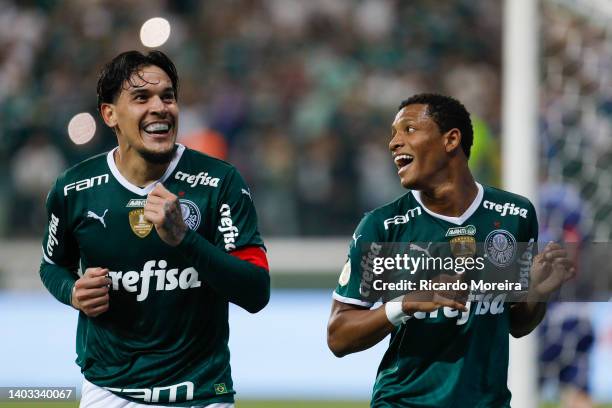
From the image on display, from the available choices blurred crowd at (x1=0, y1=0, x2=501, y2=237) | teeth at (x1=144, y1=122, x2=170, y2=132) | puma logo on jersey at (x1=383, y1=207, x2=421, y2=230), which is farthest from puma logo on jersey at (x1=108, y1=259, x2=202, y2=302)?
blurred crowd at (x1=0, y1=0, x2=501, y2=237)

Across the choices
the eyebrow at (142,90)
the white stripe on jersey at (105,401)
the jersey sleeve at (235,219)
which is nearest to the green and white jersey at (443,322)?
the jersey sleeve at (235,219)

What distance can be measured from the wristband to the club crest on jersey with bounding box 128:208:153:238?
0.99 m

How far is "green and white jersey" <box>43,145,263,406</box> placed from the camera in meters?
4.40

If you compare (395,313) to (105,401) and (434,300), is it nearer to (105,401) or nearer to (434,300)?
(434,300)

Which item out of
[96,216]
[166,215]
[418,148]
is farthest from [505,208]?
[96,216]

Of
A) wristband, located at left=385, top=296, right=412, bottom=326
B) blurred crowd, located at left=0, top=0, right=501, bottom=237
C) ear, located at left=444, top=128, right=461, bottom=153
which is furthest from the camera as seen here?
blurred crowd, located at left=0, top=0, right=501, bottom=237

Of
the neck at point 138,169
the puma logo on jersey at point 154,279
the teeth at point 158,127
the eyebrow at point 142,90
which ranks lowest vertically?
the puma logo on jersey at point 154,279

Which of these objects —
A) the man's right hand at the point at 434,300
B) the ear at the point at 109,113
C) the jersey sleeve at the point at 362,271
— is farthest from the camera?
the ear at the point at 109,113

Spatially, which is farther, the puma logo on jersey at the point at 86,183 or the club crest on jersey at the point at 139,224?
the puma logo on jersey at the point at 86,183

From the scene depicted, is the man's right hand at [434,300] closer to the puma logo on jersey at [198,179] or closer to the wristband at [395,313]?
the wristband at [395,313]

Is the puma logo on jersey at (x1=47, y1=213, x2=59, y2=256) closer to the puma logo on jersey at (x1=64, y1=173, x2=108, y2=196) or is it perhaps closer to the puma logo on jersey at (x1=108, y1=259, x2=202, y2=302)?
the puma logo on jersey at (x1=64, y1=173, x2=108, y2=196)

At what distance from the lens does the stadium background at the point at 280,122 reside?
9.66 m

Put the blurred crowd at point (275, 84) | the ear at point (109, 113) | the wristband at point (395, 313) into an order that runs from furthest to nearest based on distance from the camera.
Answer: the blurred crowd at point (275, 84)
the ear at point (109, 113)
the wristband at point (395, 313)

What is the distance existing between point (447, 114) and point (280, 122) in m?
10.4
